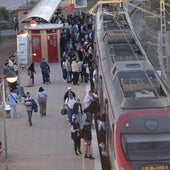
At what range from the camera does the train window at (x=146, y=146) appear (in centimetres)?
1377

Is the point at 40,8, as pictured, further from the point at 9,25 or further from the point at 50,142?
the point at 50,142

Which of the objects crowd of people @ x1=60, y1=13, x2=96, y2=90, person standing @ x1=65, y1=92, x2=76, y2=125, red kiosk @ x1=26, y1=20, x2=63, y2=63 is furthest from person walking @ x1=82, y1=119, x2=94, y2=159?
red kiosk @ x1=26, y1=20, x2=63, y2=63

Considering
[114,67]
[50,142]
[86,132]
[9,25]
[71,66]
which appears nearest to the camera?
[114,67]

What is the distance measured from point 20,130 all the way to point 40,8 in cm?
2018

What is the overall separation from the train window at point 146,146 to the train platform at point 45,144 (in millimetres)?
4224

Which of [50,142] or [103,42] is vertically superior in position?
[103,42]

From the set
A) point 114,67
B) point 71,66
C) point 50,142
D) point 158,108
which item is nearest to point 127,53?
point 114,67

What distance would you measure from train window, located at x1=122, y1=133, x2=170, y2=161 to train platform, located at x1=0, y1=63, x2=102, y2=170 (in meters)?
4.22

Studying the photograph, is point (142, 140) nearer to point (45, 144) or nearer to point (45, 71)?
point (45, 144)

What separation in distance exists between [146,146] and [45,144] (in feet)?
24.3

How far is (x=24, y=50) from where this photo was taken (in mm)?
29547

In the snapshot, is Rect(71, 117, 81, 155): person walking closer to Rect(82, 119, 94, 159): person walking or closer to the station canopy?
Rect(82, 119, 94, 159): person walking

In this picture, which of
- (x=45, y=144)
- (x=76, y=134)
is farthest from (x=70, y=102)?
(x=76, y=134)

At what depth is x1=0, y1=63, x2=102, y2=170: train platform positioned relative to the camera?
18594 mm
